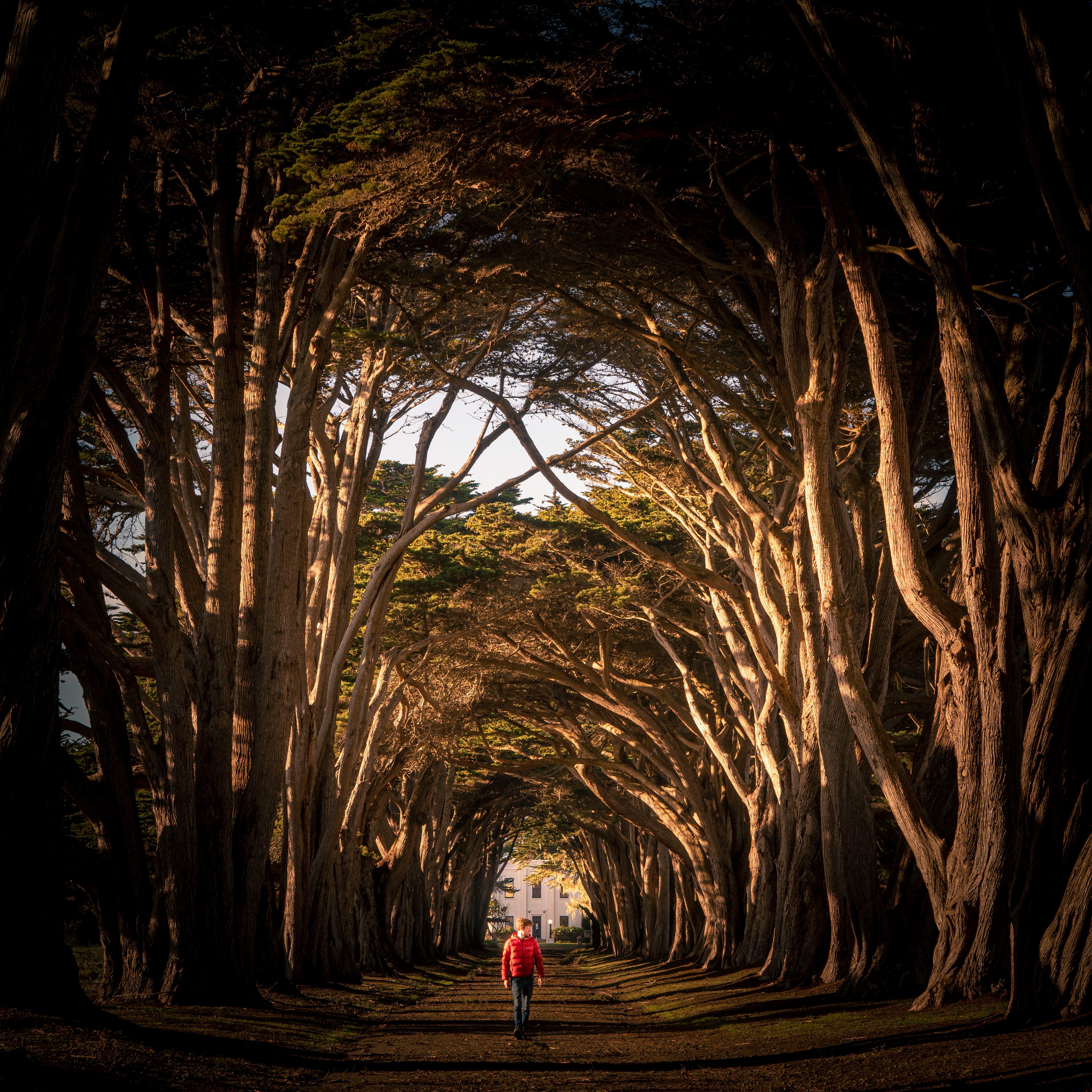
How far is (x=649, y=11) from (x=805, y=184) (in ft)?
8.73

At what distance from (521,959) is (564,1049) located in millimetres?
1109

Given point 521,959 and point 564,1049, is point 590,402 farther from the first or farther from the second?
point 564,1049

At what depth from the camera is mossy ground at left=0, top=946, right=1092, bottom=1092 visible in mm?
5598

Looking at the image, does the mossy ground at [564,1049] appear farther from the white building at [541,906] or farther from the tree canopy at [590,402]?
the white building at [541,906]

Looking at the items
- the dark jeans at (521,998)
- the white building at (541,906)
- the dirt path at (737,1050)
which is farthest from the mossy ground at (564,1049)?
the white building at (541,906)

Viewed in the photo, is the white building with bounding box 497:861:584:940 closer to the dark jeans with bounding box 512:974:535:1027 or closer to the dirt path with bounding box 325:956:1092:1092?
the dirt path with bounding box 325:956:1092:1092

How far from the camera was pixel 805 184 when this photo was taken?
10211 millimetres

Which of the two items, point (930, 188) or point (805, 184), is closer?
point (930, 188)

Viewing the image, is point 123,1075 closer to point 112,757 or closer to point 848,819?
point 112,757

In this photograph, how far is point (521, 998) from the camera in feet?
31.6

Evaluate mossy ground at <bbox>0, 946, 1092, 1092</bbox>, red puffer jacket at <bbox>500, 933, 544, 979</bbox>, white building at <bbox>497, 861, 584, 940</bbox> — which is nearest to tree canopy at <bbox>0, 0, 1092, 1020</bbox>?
mossy ground at <bbox>0, 946, 1092, 1092</bbox>

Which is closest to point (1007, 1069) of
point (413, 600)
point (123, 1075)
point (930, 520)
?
point (123, 1075)

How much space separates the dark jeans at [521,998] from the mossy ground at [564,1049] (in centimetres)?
22

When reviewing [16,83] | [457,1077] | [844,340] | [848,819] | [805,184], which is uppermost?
[805,184]
